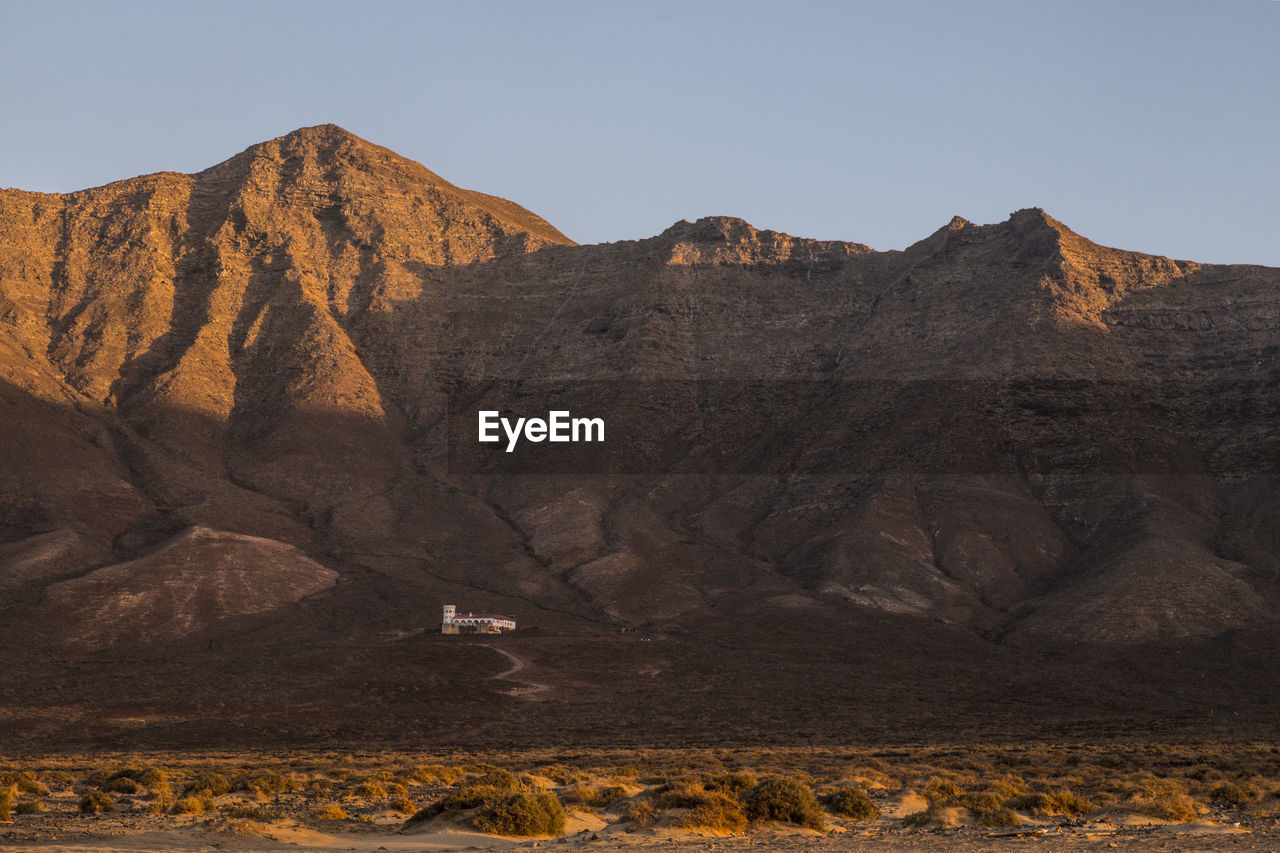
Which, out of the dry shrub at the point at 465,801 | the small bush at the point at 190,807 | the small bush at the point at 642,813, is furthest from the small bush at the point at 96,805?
the small bush at the point at 642,813

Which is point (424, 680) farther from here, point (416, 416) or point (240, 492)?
point (416, 416)

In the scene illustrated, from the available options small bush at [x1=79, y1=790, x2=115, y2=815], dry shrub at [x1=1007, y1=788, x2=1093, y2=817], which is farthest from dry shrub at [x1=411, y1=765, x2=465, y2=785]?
dry shrub at [x1=1007, y1=788, x2=1093, y2=817]

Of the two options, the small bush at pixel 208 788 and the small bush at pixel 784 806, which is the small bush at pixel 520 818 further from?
the small bush at pixel 208 788

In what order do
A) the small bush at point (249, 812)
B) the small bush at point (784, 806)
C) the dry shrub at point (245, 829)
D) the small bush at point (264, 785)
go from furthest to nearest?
the small bush at point (264, 785) → the small bush at point (784, 806) → the small bush at point (249, 812) → the dry shrub at point (245, 829)

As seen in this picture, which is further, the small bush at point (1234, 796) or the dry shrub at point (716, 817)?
the small bush at point (1234, 796)

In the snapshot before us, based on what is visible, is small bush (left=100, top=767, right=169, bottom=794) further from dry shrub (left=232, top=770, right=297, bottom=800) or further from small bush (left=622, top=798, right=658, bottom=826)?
small bush (left=622, top=798, right=658, bottom=826)

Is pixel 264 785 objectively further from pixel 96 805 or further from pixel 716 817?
pixel 716 817
